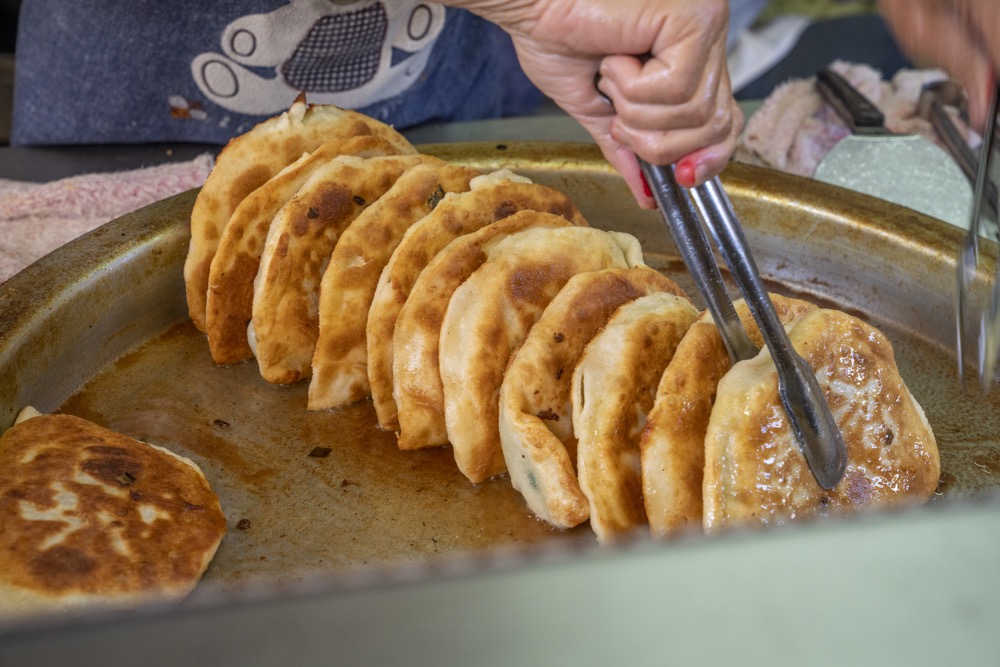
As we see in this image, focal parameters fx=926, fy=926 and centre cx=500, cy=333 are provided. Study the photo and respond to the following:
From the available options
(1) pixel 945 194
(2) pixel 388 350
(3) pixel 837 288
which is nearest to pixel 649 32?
(2) pixel 388 350

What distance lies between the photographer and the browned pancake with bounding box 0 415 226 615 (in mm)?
1552

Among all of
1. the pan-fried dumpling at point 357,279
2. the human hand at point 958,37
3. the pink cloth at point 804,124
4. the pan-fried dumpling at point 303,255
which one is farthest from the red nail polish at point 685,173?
the pink cloth at point 804,124

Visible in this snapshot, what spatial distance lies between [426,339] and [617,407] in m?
0.45

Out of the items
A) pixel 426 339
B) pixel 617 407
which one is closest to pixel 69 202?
pixel 426 339

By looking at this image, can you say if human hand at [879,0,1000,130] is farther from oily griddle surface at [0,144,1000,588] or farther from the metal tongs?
oily griddle surface at [0,144,1000,588]

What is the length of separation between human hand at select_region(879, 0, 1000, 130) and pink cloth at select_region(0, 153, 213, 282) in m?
2.01

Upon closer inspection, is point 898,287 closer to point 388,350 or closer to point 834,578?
point 388,350

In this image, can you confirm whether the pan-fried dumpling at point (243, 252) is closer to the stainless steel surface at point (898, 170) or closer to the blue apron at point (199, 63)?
the blue apron at point (199, 63)

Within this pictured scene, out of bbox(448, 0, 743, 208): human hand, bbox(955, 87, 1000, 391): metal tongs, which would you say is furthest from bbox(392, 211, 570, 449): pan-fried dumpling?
bbox(955, 87, 1000, 391): metal tongs

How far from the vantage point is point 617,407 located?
1734mm

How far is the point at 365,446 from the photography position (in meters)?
2.08

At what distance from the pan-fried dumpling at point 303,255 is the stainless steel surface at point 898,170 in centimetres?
153

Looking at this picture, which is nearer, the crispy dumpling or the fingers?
the fingers

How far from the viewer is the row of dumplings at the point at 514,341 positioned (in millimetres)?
1637
